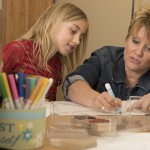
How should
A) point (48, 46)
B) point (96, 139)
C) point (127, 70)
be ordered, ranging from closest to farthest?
point (96, 139), point (127, 70), point (48, 46)

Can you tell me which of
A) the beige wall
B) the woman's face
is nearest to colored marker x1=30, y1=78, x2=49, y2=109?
the woman's face

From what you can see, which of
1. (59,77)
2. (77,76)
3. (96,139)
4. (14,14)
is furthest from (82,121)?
(14,14)

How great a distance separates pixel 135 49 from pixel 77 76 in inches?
10.6

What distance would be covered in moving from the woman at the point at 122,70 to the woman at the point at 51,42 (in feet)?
0.52

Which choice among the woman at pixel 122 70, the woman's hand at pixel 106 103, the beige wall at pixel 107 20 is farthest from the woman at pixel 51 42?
the beige wall at pixel 107 20

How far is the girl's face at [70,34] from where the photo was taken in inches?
61.2

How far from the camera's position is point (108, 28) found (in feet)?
7.55

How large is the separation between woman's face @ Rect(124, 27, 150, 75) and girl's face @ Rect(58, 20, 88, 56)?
0.90 feet

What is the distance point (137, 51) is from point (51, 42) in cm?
Result: 45

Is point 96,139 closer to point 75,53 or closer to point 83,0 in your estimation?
point 75,53

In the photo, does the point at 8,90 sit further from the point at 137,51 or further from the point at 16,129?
the point at 137,51

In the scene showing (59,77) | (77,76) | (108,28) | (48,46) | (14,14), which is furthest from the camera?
(108,28)

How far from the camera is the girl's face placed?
5.10 feet

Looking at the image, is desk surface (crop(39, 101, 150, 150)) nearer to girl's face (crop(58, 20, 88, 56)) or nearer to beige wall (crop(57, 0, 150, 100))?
girl's face (crop(58, 20, 88, 56))
